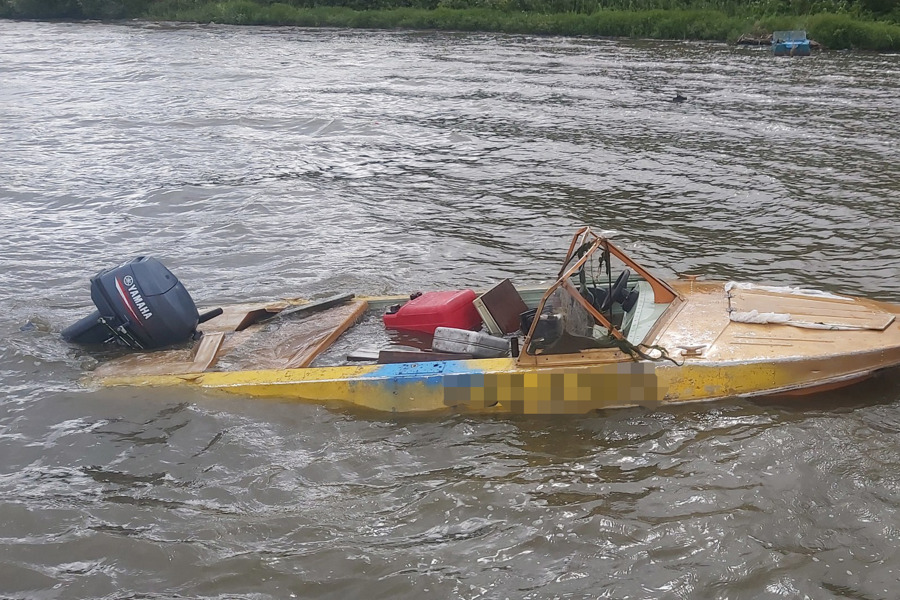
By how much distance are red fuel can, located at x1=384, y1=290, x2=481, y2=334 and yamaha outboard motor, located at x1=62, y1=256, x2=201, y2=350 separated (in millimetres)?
1858

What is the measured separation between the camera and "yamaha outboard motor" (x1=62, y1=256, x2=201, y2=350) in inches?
278

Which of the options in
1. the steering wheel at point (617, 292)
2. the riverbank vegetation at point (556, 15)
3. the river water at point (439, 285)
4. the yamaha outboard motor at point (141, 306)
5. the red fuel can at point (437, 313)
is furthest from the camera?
the riverbank vegetation at point (556, 15)

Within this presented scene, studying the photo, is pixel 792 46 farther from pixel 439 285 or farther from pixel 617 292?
pixel 617 292

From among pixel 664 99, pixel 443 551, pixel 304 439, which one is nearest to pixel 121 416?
pixel 304 439

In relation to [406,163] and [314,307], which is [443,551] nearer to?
[314,307]

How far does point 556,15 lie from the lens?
34469 millimetres

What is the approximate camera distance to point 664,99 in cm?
1997

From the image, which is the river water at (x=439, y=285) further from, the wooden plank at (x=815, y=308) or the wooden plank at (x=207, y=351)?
the wooden plank at (x=815, y=308)

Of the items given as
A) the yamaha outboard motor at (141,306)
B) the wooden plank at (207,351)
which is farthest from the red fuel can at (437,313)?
the yamaha outboard motor at (141,306)

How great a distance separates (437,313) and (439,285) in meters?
2.83

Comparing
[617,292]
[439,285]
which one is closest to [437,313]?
[617,292]

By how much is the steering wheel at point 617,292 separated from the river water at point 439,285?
1020 millimetres

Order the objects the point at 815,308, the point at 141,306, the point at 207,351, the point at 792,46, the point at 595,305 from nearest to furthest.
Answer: the point at 815,308 < the point at 595,305 < the point at 141,306 < the point at 207,351 < the point at 792,46

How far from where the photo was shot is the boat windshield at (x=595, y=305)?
20.1ft
